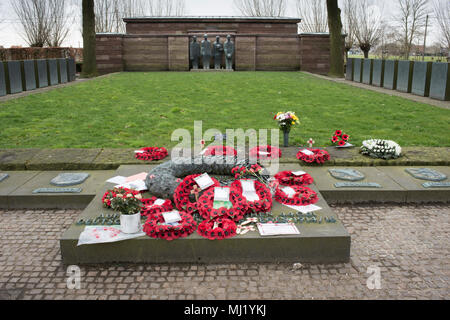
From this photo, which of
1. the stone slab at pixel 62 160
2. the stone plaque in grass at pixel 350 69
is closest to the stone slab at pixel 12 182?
the stone slab at pixel 62 160

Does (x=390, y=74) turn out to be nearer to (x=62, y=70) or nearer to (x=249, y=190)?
(x=62, y=70)

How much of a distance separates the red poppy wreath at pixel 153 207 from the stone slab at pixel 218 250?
568 mm

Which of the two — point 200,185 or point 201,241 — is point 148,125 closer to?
point 200,185

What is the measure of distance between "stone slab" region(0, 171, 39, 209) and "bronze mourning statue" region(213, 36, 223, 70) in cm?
2351

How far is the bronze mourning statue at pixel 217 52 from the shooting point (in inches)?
1156

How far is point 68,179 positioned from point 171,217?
2.61 metres

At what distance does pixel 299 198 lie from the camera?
5.63 meters

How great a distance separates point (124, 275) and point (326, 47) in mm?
28018

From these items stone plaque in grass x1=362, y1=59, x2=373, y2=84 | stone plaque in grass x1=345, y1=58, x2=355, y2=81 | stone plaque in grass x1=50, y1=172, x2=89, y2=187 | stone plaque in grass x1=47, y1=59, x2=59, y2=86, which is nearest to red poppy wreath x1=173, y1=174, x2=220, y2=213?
stone plaque in grass x1=50, y1=172, x2=89, y2=187

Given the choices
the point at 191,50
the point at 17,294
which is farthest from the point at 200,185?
the point at 191,50

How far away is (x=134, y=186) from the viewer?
A: 6.09m

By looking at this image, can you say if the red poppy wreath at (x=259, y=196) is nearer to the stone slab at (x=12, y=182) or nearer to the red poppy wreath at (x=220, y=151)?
the red poppy wreath at (x=220, y=151)

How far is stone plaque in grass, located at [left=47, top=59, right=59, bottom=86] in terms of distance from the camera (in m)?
21.0

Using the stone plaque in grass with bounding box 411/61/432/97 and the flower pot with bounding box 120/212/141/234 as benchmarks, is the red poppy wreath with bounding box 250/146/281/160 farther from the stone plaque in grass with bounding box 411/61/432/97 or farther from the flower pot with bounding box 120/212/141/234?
the stone plaque in grass with bounding box 411/61/432/97
